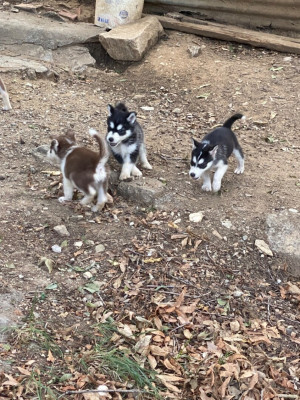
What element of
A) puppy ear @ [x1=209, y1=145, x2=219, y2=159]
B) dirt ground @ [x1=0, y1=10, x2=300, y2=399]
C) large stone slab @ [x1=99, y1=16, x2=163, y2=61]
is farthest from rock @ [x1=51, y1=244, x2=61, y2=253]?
large stone slab @ [x1=99, y1=16, x2=163, y2=61]

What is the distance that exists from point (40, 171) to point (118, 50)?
13.6ft

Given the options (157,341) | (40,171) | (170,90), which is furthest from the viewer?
(170,90)

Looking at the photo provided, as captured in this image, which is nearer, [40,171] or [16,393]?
[16,393]

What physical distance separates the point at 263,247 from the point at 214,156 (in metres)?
1.23

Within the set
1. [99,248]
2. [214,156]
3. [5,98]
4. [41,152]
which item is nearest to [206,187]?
[214,156]

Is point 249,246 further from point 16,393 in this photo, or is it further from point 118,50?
point 118,50

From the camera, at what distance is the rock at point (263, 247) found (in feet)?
18.1

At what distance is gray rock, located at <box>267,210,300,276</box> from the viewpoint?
548cm

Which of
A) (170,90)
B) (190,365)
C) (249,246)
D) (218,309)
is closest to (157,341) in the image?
(190,365)

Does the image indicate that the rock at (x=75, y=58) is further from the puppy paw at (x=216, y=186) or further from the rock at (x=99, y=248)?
the rock at (x=99, y=248)

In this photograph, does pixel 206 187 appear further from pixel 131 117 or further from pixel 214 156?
pixel 131 117

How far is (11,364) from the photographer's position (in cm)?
399

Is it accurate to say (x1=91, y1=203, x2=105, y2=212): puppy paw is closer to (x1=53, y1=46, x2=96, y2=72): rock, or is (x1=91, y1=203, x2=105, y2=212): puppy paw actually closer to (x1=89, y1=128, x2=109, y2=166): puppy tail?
(x1=89, y1=128, x2=109, y2=166): puppy tail

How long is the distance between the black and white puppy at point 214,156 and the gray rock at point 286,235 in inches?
33.3
